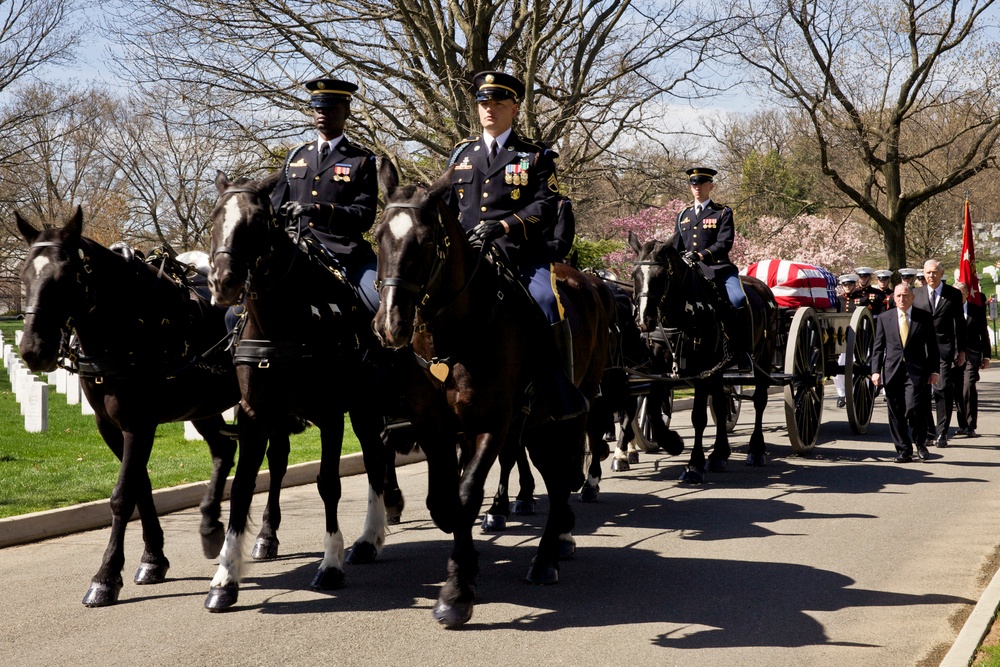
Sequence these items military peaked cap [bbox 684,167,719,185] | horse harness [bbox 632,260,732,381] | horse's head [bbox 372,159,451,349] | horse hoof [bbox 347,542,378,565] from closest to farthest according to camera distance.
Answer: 1. horse's head [bbox 372,159,451,349]
2. horse hoof [bbox 347,542,378,565]
3. horse harness [bbox 632,260,732,381]
4. military peaked cap [bbox 684,167,719,185]

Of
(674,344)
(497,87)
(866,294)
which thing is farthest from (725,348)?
(866,294)

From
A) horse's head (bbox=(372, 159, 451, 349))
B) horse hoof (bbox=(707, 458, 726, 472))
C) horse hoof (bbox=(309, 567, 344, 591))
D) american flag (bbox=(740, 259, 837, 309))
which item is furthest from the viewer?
american flag (bbox=(740, 259, 837, 309))

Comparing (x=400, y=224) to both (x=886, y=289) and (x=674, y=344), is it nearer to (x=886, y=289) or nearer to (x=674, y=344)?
(x=674, y=344)

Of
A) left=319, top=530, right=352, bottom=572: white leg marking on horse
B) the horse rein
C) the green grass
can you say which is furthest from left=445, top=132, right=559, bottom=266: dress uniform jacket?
the green grass

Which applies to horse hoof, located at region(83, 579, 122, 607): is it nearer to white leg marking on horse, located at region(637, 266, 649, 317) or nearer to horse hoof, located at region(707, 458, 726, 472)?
white leg marking on horse, located at region(637, 266, 649, 317)

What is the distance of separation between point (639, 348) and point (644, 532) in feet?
10.8

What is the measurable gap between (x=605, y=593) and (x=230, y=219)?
3051 millimetres

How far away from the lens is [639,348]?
35.4 ft

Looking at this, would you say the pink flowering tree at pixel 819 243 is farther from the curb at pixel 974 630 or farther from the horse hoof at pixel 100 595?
the horse hoof at pixel 100 595

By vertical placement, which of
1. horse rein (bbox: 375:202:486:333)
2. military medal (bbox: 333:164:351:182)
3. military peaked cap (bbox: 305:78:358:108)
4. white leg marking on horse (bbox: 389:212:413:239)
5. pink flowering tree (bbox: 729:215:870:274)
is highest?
pink flowering tree (bbox: 729:215:870:274)

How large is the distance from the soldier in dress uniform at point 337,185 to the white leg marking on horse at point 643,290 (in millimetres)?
3341

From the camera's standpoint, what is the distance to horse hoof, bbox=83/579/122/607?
18.9ft

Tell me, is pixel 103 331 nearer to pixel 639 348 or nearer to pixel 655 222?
pixel 639 348

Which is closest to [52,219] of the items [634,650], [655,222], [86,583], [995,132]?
[655,222]
